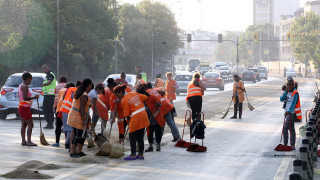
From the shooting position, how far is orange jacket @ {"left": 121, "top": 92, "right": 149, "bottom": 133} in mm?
11469

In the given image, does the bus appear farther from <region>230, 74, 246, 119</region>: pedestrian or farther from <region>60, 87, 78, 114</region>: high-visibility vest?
<region>60, 87, 78, 114</region>: high-visibility vest

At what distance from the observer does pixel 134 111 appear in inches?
452

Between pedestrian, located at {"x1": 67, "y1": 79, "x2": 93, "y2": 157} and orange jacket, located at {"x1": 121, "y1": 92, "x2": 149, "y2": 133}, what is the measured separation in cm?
84

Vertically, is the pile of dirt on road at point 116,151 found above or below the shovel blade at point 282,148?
above

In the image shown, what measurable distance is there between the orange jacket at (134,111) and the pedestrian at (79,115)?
33.1 inches

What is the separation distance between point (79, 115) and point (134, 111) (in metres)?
1.21

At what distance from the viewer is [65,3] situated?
5734 cm

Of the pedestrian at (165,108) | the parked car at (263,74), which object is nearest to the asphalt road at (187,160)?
the pedestrian at (165,108)

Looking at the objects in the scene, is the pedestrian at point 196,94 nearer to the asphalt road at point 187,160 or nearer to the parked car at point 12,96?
the asphalt road at point 187,160

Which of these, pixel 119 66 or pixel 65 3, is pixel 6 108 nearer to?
pixel 65 3

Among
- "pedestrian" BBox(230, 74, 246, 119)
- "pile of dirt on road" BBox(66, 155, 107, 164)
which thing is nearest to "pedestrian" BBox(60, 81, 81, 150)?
"pile of dirt on road" BBox(66, 155, 107, 164)

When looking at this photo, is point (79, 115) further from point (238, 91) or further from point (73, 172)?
point (238, 91)

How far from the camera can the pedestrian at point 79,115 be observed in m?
11.9

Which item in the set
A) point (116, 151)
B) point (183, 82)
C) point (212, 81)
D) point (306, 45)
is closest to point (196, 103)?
point (116, 151)
